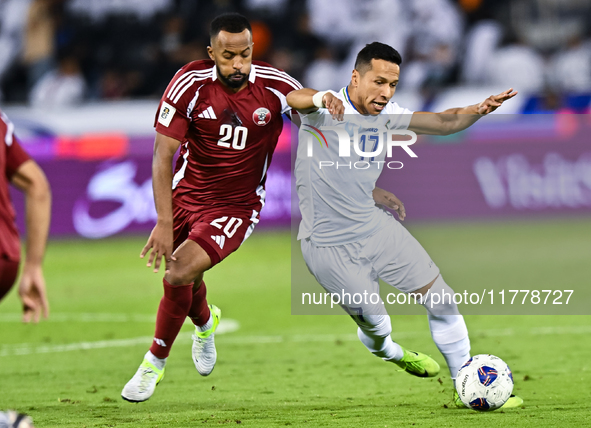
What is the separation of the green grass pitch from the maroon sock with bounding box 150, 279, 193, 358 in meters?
0.38

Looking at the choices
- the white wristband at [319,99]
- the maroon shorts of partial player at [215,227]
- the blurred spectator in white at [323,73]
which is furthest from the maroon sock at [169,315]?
the blurred spectator in white at [323,73]

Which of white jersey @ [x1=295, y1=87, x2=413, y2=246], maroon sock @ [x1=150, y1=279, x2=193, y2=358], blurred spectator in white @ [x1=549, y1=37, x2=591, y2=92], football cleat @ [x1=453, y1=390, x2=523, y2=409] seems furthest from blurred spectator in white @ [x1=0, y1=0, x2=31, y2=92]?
football cleat @ [x1=453, y1=390, x2=523, y2=409]

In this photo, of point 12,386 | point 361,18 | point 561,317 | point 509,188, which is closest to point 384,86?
point 12,386

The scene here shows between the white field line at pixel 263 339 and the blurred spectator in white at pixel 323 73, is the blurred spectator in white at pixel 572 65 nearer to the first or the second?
the blurred spectator in white at pixel 323 73

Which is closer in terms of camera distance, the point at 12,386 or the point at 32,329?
the point at 12,386

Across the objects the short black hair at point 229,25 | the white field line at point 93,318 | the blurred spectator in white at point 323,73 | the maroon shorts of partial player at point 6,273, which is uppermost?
the short black hair at point 229,25

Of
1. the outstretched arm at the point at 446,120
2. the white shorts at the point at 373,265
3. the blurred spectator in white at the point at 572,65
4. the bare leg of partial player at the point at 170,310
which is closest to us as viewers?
the outstretched arm at the point at 446,120

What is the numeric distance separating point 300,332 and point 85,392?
285 centimetres

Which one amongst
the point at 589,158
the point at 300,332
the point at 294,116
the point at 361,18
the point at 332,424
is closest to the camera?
the point at 332,424

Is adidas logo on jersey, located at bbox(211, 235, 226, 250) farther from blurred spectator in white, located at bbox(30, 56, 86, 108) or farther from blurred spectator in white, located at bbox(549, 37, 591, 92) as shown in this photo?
blurred spectator in white, located at bbox(549, 37, 591, 92)

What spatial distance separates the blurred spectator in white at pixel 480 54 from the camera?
1492 cm

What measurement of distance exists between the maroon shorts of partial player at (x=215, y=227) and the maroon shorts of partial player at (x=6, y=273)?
1.80 m

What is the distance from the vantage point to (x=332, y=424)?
475 cm

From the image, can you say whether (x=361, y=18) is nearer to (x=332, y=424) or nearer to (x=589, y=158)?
(x=589, y=158)
